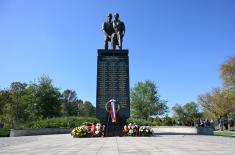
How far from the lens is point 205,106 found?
247 ft

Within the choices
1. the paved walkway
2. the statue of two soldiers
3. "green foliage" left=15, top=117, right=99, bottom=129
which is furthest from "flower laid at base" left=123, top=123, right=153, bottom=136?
"green foliage" left=15, top=117, right=99, bottom=129

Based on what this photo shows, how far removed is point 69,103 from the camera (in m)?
116

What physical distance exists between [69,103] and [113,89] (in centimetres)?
8996

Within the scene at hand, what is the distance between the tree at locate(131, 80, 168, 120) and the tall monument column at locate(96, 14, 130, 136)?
49331mm

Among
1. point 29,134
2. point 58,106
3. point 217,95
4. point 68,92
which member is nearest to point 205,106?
point 217,95

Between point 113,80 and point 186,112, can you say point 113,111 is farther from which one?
point 186,112

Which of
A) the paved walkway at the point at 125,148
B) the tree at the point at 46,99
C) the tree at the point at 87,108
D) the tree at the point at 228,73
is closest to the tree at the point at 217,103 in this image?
the tree at the point at 228,73

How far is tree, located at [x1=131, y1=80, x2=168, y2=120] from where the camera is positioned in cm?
7725

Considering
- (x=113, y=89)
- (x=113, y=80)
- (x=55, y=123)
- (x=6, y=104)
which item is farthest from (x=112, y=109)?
(x=6, y=104)

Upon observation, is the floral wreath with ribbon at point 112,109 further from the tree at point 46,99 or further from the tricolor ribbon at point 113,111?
the tree at point 46,99

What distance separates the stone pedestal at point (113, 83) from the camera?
27500mm

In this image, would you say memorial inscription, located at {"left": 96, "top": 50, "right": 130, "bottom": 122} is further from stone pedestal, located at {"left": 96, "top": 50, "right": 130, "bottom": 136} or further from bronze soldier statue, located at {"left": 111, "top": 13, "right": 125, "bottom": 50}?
bronze soldier statue, located at {"left": 111, "top": 13, "right": 125, "bottom": 50}

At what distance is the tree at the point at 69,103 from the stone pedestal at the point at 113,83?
78709 millimetres

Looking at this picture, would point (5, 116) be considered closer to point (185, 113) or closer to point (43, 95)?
point (43, 95)
